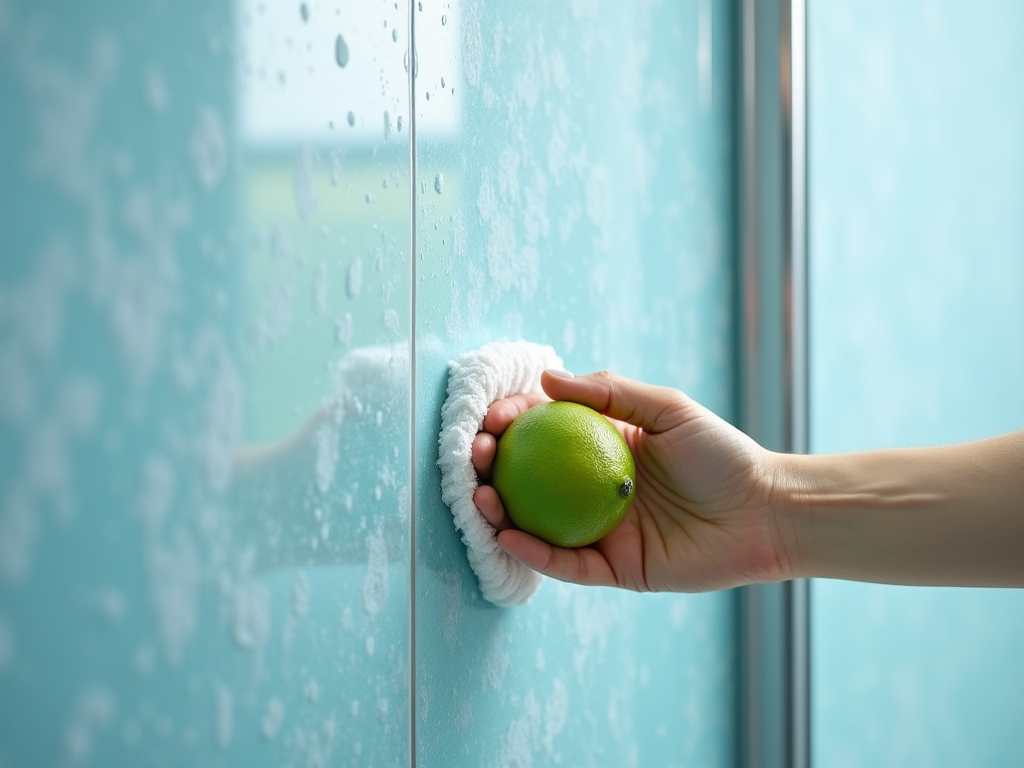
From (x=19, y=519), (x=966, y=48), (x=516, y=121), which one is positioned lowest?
(x=19, y=519)

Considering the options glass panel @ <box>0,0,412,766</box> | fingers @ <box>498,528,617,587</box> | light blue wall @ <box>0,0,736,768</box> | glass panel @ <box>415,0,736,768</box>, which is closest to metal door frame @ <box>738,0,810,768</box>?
glass panel @ <box>415,0,736,768</box>

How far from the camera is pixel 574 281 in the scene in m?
0.79

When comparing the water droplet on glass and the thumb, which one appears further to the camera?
the thumb

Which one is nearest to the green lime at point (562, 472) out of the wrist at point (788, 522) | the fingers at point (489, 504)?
the fingers at point (489, 504)

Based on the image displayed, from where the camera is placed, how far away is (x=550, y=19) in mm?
755

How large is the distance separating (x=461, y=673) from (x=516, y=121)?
0.40 m

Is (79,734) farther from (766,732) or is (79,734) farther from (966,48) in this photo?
(966,48)

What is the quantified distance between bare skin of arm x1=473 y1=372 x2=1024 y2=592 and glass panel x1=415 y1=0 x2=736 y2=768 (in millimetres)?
86

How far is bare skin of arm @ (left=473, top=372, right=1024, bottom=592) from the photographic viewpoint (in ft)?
2.36

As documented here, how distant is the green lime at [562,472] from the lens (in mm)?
596

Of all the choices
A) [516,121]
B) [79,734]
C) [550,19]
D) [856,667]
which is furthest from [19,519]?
[856,667]

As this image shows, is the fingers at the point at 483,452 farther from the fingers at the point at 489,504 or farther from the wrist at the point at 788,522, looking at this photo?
the wrist at the point at 788,522

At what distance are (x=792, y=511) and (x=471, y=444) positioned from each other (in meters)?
0.30

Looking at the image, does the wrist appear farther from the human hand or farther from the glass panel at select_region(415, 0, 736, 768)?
the glass panel at select_region(415, 0, 736, 768)
